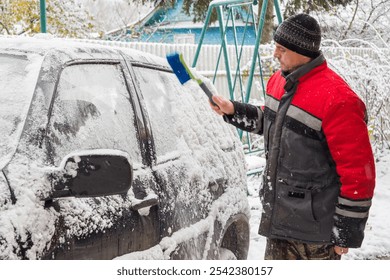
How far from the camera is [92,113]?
7.41ft

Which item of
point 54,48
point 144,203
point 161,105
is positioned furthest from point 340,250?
point 54,48

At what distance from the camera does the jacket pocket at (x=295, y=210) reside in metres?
2.57

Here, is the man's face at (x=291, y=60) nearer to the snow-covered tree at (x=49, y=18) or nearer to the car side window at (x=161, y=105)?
the car side window at (x=161, y=105)

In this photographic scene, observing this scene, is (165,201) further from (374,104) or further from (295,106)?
(374,104)

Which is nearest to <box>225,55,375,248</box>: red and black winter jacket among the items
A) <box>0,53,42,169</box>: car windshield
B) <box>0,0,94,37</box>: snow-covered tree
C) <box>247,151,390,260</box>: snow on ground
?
<box>0,53,42,169</box>: car windshield

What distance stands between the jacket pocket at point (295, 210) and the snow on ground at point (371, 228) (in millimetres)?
2370

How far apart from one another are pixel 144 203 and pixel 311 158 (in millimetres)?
840

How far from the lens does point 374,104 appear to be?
9398 mm

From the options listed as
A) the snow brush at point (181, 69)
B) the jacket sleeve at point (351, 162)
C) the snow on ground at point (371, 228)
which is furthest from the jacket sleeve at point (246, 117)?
the snow on ground at point (371, 228)

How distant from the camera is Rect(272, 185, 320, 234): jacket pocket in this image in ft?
8.45

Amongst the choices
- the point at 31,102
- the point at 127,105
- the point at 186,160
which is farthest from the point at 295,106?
the point at 31,102

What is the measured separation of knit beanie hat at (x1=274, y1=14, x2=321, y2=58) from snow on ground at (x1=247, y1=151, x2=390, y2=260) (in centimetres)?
274

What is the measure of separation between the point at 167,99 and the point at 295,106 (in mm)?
734

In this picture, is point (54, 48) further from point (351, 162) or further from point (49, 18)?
point (49, 18)
